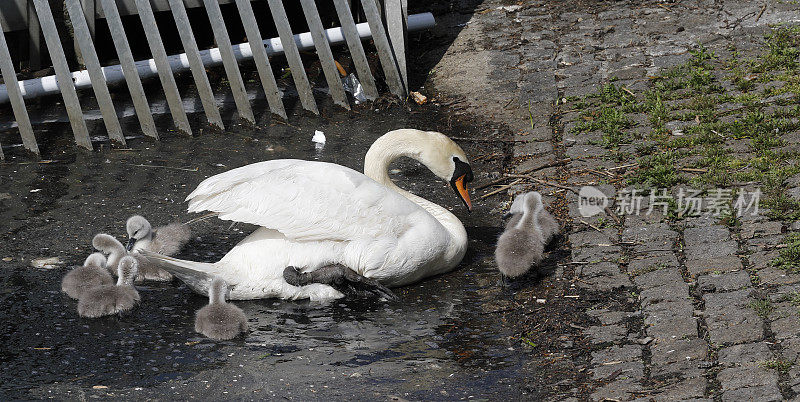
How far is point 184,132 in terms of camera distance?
300 inches

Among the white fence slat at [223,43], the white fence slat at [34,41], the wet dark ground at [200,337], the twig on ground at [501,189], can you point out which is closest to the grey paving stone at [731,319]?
the wet dark ground at [200,337]

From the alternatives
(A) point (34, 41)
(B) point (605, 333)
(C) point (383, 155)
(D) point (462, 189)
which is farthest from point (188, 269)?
(A) point (34, 41)

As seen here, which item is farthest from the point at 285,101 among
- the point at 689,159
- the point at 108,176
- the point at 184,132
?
the point at 689,159

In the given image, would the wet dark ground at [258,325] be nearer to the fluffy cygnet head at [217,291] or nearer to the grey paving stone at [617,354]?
the grey paving stone at [617,354]

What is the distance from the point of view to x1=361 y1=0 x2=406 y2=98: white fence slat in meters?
8.02

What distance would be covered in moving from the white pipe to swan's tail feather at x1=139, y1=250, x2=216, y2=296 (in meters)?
3.29

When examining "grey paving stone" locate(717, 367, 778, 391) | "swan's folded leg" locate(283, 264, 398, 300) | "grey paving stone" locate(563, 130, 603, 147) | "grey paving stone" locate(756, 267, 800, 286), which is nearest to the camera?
"grey paving stone" locate(717, 367, 778, 391)

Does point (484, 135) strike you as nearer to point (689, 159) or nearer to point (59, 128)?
point (689, 159)

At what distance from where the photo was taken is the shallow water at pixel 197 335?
420 centimetres

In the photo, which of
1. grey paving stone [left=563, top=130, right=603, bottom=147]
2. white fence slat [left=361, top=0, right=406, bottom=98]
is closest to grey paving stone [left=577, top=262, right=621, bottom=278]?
grey paving stone [left=563, top=130, right=603, bottom=147]

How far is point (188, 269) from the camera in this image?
4.84 metres

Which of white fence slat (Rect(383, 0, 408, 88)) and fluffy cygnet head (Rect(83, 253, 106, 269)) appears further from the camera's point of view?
white fence slat (Rect(383, 0, 408, 88))

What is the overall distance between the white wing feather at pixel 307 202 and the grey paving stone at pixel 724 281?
5.38 feet

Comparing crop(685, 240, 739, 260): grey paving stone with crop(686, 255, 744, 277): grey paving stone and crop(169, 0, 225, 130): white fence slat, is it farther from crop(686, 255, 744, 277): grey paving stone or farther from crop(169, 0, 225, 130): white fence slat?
crop(169, 0, 225, 130): white fence slat
